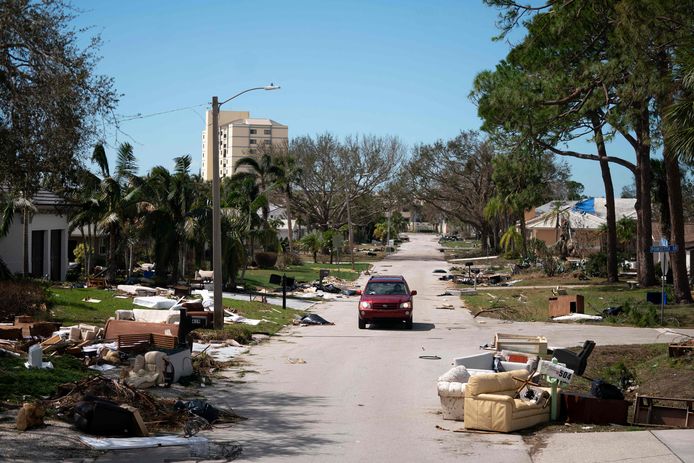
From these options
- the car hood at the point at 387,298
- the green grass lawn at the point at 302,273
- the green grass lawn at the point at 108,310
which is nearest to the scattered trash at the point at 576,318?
the car hood at the point at 387,298

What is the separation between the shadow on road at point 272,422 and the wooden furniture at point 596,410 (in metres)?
4.00

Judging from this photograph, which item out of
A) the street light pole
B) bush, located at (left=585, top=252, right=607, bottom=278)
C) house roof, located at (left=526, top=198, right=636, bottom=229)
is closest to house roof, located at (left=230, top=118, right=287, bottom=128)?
house roof, located at (left=526, top=198, right=636, bottom=229)

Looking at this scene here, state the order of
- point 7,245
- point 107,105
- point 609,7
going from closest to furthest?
point 107,105 → point 609,7 → point 7,245

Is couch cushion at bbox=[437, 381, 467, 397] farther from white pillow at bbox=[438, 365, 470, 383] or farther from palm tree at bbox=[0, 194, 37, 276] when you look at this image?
palm tree at bbox=[0, 194, 37, 276]

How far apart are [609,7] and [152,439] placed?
67.0 feet

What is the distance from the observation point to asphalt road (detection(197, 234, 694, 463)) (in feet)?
36.2

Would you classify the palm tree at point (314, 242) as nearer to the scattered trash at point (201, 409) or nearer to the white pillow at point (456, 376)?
the white pillow at point (456, 376)

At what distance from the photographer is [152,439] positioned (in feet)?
35.8

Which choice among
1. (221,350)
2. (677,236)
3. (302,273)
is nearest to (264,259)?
(302,273)

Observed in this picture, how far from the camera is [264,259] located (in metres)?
59.2

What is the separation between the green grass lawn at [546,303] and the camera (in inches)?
1142

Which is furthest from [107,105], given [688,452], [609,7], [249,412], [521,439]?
[609,7]

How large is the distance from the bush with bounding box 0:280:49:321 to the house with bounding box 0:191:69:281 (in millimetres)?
8738

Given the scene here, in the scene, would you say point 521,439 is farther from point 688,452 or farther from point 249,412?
point 249,412
